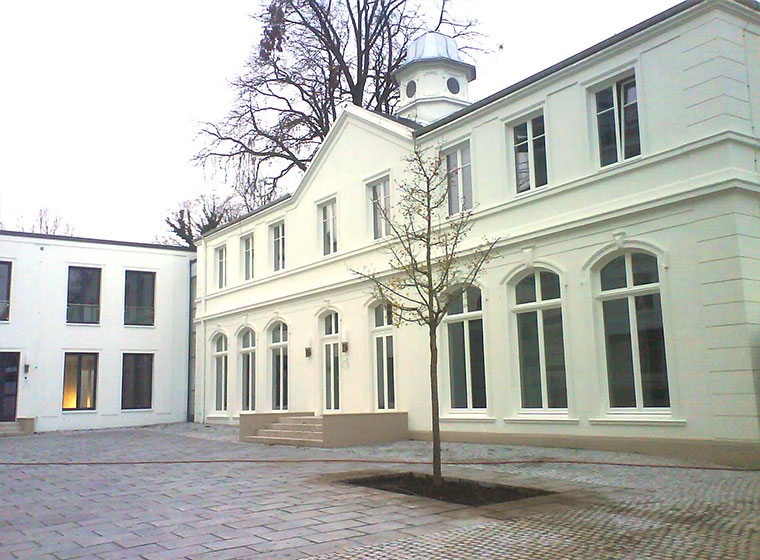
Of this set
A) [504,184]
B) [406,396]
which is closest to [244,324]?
[406,396]

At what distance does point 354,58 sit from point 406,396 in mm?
16246

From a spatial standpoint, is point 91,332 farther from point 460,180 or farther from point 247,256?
point 460,180

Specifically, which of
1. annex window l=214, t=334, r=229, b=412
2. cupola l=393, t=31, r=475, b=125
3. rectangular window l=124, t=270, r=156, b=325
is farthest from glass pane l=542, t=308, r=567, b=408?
rectangular window l=124, t=270, r=156, b=325

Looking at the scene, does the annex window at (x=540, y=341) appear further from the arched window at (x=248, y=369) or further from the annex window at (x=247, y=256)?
the annex window at (x=247, y=256)

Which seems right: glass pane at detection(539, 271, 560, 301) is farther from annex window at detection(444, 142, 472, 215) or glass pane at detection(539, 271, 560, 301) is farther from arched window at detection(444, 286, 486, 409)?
annex window at detection(444, 142, 472, 215)

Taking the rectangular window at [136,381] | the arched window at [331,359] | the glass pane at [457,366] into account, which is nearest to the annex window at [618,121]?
the glass pane at [457,366]

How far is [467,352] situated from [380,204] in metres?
4.74

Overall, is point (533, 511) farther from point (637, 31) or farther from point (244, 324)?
point (244, 324)

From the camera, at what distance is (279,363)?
21125mm

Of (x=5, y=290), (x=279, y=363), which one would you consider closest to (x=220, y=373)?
(x=279, y=363)

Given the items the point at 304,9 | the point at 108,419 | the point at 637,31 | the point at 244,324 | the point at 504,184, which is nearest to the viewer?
the point at 637,31

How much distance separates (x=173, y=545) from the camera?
5848 millimetres

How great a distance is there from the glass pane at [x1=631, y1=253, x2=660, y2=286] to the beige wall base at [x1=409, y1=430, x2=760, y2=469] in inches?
96.0

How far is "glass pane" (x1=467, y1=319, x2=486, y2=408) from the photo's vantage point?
1418 cm
